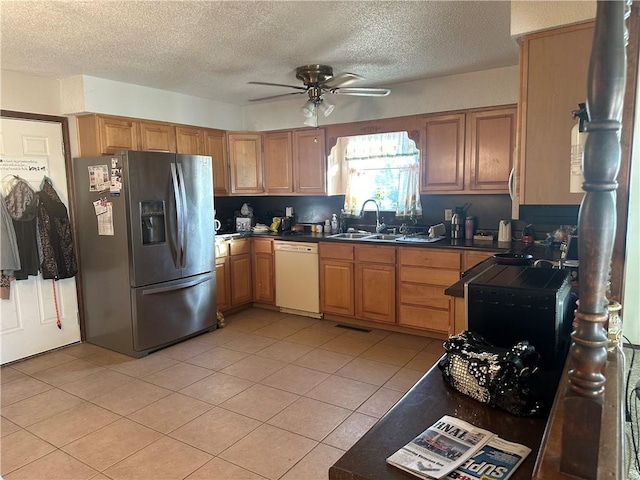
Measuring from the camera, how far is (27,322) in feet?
12.3

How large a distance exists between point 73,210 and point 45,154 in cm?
54

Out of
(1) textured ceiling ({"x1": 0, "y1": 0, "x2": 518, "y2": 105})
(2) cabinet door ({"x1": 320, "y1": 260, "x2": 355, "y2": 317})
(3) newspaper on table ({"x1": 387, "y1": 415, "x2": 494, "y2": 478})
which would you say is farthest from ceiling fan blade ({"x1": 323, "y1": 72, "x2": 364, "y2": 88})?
(3) newspaper on table ({"x1": 387, "y1": 415, "x2": 494, "y2": 478})

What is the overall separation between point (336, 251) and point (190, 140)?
200 centimetres

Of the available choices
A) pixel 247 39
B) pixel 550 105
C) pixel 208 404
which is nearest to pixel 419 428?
pixel 550 105

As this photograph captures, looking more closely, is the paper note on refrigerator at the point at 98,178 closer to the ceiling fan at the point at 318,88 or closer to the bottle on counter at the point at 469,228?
the ceiling fan at the point at 318,88

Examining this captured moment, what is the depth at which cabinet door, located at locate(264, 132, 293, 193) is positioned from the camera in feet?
16.6

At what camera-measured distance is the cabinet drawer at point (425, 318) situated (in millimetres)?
3928

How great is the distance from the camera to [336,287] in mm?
4523

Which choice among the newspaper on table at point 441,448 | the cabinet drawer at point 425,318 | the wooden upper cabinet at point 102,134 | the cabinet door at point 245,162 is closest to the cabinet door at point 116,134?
the wooden upper cabinet at point 102,134

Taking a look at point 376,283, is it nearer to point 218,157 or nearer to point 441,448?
point 218,157

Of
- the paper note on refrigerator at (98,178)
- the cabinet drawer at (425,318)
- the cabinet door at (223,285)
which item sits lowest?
the cabinet drawer at (425,318)

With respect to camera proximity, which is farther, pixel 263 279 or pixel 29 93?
pixel 263 279

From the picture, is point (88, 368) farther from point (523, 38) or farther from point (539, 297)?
point (523, 38)

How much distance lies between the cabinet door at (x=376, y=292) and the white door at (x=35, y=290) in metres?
2.75
